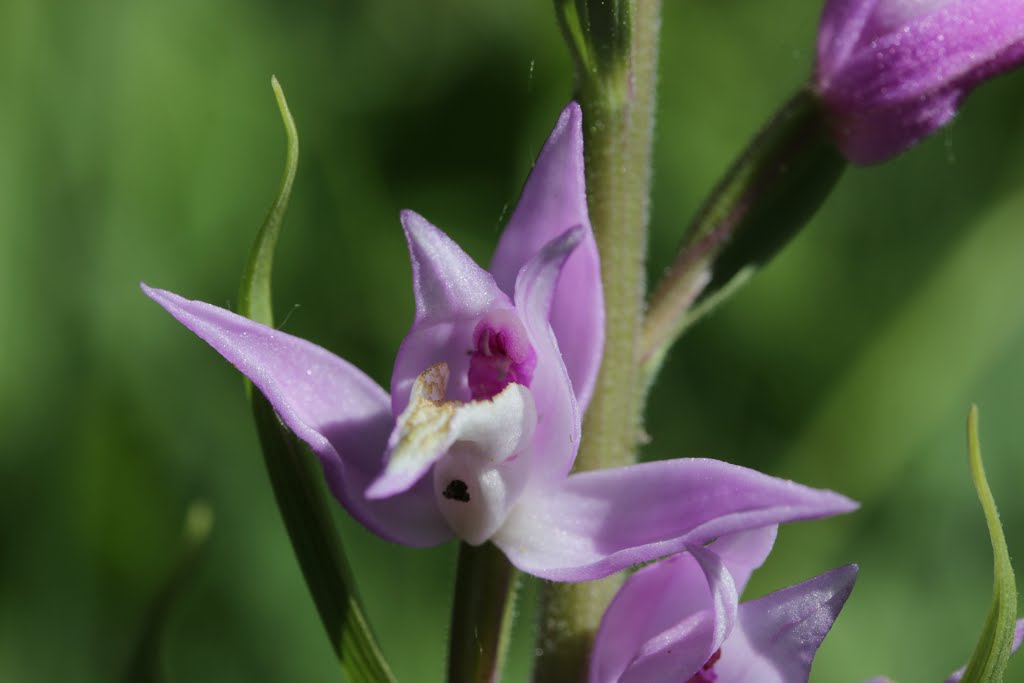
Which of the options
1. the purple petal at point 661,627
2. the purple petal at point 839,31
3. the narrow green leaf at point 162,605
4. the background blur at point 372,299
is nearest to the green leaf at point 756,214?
the purple petal at point 839,31

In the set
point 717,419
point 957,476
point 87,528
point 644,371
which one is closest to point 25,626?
point 87,528

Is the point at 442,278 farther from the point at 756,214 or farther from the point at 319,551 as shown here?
the point at 756,214

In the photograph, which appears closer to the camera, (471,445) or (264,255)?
(471,445)

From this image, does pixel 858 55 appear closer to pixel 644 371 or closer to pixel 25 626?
pixel 644 371

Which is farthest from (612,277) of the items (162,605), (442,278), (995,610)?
(162,605)

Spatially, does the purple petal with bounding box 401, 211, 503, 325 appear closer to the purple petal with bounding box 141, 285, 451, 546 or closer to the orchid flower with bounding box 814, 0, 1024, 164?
the purple petal with bounding box 141, 285, 451, 546

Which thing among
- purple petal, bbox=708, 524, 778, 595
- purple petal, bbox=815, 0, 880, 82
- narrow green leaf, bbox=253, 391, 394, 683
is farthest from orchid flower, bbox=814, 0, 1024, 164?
narrow green leaf, bbox=253, 391, 394, 683
